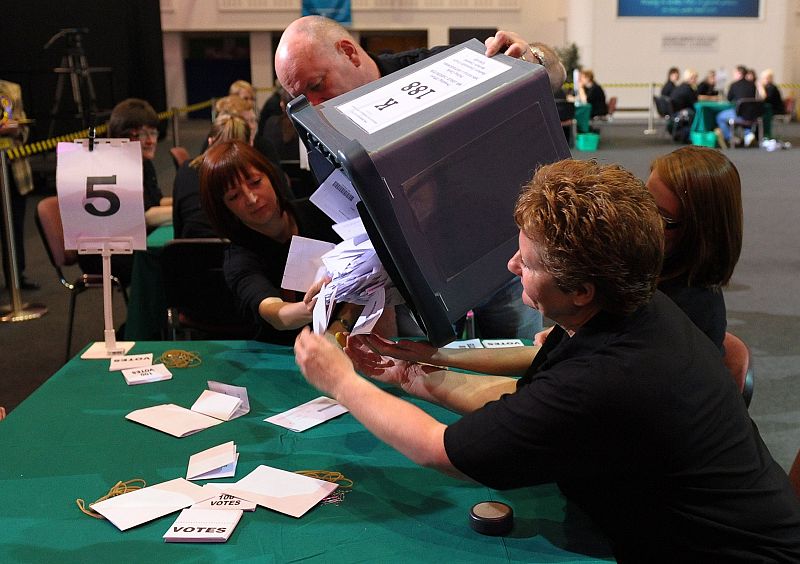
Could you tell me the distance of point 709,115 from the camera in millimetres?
12812

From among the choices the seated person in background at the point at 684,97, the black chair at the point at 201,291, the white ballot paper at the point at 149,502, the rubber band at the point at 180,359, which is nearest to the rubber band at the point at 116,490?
the white ballot paper at the point at 149,502

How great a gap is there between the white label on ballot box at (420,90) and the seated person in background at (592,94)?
1256 centimetres

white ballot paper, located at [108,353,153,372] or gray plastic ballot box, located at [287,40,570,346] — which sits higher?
gray plastic ballot box, located at [287,40,570,346]

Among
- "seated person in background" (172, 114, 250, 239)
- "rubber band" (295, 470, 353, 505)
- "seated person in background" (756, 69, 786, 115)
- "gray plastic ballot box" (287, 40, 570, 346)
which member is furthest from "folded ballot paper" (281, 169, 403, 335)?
"seated person in background" (756, 69, 786, 115)

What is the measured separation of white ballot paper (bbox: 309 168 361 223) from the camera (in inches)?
62.9

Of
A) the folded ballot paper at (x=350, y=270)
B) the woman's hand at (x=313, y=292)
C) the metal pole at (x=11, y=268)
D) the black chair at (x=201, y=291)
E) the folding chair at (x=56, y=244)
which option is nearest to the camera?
the folded ballot paper at (x=350, y=270)

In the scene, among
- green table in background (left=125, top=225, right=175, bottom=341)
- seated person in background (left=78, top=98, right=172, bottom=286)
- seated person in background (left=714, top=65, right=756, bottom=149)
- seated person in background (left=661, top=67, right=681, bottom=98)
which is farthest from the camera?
seated person in background (left=661, top=67, right=681, bottom=98)

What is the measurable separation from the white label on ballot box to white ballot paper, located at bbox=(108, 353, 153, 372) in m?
1.10

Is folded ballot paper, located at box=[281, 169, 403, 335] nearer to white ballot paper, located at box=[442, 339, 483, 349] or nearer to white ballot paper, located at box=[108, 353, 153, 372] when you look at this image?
white ballot paper, located at box=[442, 339, 483, 349]

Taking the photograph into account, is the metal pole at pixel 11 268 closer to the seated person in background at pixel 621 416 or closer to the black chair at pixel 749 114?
the seated person in background at pixel 621 416

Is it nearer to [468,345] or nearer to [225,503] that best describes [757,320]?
[468,345]

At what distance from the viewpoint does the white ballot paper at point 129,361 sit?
2.15m

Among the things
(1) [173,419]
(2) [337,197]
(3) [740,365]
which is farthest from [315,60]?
(3) [740,365]

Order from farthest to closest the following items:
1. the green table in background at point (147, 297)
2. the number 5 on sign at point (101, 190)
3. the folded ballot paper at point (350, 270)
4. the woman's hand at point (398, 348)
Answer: the green table in background at point (147, 297) < the number 5 on sign at point (101, 190) < the woman's hand at point (398, 348) < the folded ballot paper at point (350, 270)
